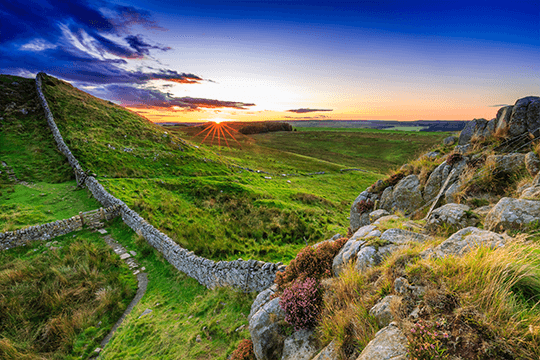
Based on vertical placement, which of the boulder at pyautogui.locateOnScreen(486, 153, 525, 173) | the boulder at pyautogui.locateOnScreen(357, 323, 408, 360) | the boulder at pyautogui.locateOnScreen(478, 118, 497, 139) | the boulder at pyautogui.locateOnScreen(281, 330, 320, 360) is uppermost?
the boulder at pyautogui.locateOnScreen(478, 118, 497, 139)

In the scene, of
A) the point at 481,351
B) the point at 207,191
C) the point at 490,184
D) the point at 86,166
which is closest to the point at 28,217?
the point at 86,166

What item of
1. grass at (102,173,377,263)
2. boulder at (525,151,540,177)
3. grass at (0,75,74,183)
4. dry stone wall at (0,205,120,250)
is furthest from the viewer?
grass at (0,75,74,183)

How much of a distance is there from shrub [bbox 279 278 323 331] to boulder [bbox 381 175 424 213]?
24.6 ft

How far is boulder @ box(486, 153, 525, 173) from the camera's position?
857 cm

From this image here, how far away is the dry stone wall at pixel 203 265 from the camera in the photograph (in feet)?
34.0

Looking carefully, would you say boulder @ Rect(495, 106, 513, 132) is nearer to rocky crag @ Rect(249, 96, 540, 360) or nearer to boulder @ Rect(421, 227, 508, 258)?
rocky crag @ Rect(249, 96, 540, 360)

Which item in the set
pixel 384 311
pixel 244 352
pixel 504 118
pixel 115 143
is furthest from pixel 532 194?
pixel 115 143

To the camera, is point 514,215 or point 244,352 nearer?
point 514,215

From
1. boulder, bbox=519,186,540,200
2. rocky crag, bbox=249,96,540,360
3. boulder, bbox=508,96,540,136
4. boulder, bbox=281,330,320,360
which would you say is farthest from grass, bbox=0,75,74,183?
boulder, bbox=508,96,540,136

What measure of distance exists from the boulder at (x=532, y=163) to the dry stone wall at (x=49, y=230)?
2590 centimetres

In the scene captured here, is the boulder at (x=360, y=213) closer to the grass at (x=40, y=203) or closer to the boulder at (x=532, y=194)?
the boulder at (x=532, y=194)

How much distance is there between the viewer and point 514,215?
562cm

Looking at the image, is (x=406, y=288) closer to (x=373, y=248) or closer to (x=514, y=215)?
(x=373, y=248)

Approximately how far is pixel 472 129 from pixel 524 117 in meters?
2.12
